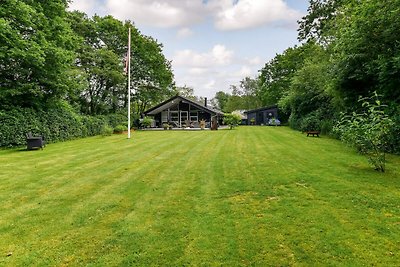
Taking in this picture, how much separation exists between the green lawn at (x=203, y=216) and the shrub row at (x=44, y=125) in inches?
267

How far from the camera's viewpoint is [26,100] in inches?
565

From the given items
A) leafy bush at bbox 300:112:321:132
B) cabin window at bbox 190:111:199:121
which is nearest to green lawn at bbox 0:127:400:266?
leafy bush at bbox 300:112:321:132

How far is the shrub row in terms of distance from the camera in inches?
492

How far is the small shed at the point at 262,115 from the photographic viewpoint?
132ft

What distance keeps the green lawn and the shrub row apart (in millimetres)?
6781

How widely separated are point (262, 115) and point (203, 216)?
131ft

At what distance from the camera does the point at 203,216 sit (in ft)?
12.8

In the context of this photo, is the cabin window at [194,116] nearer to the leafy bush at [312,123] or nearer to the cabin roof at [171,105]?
the cabin roof at [171,105]

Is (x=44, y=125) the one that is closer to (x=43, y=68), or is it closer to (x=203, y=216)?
(x=43, y=68)

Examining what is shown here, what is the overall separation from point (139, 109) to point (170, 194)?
33354 millimetres

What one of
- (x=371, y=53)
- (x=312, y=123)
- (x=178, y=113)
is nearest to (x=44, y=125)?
(x=371, y=53)

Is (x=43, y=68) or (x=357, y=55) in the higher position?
(x=43, y=68)

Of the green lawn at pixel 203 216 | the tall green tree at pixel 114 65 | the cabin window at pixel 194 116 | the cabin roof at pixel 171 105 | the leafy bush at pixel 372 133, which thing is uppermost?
the tall green tree at pixel 114 65

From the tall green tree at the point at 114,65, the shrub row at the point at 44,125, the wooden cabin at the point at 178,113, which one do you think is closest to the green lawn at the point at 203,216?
the shrub row at the point at 44,125
